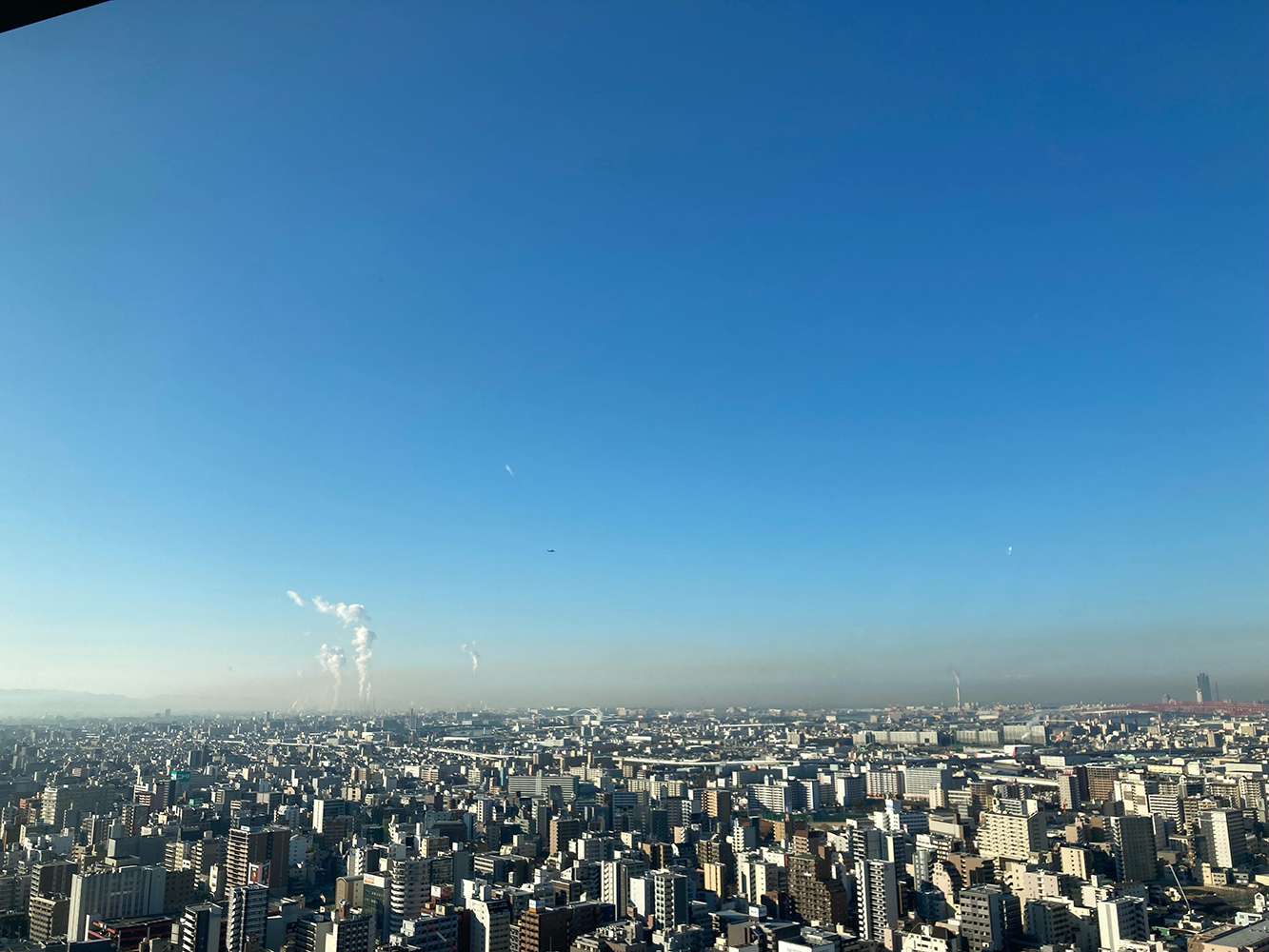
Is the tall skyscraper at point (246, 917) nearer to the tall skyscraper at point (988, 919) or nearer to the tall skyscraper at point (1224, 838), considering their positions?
the tall skyscraper at point (988, 919)

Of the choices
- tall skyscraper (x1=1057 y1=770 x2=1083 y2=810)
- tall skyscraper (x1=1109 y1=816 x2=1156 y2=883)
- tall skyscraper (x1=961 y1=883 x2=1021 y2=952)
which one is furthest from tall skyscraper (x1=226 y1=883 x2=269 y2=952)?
tall skyscraper (x1=1057 y1=770 x2=1083 y2=810)

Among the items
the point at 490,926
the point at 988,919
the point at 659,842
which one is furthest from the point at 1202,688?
the point at 490,926

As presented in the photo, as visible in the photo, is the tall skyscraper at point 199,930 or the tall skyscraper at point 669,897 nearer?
the tall skyscraper at point 199,930

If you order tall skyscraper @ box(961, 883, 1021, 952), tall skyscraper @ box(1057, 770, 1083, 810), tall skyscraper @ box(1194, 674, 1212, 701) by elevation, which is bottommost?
tall skyscraper @ box(1057, 770, 1083, 810)

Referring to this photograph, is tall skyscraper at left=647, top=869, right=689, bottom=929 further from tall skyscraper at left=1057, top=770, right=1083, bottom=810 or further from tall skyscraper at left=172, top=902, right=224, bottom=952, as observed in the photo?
tall skyscraper at left=1057, top=770, right=1083, bottom=810

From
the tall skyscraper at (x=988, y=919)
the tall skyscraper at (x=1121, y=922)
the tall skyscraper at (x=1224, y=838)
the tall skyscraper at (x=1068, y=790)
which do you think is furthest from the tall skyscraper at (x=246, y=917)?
the tall skyscraper at (x=1068, y=790)

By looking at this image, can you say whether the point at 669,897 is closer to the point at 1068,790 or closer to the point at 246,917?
the point at 246,917

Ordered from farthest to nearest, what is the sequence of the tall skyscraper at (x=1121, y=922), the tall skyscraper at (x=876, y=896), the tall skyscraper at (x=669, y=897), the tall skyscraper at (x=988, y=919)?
1. the tall skyscraper at (x=669, y=897)
2. the tall skyscraper at (x=876, y=896)
3. the tall skyscraper at (x=988, y=919)
4. the tall skyscraper at (x=1121, y=922)
